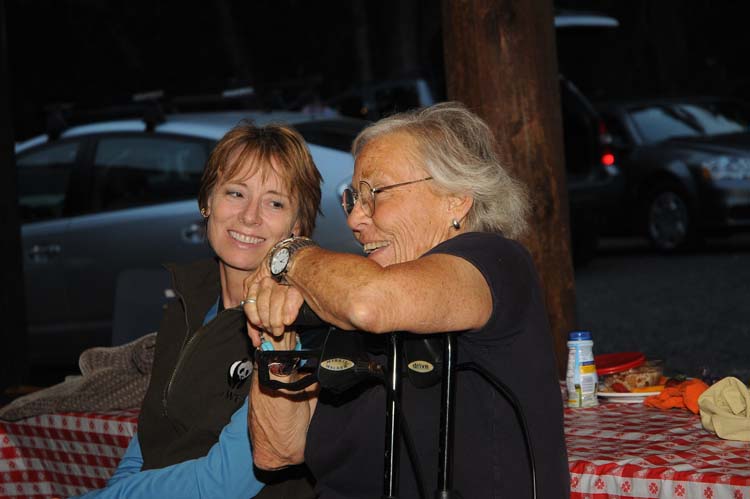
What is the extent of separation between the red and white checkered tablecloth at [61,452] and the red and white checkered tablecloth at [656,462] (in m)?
1.51

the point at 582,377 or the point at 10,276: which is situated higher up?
the point at 10,276

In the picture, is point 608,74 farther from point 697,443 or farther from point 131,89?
point 697,443

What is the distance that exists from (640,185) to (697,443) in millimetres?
11280

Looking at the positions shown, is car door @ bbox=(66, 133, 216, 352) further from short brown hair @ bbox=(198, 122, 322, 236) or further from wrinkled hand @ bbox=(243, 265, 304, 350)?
wrinkled hand @ bbox=(243, 265, 304, 350)

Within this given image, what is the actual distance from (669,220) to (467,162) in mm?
11644

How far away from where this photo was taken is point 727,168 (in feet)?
42.2

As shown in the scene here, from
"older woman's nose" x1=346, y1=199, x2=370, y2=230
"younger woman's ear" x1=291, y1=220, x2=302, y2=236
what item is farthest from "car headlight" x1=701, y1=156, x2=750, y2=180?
A: "older woman's nose" x1=346, y1=199, x2=370, y2=230

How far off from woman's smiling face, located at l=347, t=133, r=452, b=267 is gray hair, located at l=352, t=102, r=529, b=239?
3cm

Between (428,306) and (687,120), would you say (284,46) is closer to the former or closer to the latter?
(687,120)

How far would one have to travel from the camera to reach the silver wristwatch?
240cm

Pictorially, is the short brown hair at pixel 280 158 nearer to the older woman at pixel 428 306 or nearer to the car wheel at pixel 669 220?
the older woman at pixel 428 306

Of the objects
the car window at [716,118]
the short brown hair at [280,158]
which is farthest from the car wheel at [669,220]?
the short brown hair at [280,158]

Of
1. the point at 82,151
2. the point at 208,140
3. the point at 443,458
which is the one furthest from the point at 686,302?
the point at 443,458

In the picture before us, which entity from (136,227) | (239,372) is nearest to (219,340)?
(239,372)
